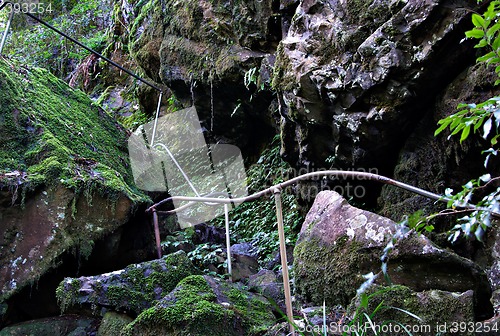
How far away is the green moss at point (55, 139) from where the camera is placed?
176 inches

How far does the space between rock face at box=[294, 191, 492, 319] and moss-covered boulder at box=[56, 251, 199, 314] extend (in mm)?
1129

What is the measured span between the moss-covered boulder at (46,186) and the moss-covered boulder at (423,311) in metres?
2.69

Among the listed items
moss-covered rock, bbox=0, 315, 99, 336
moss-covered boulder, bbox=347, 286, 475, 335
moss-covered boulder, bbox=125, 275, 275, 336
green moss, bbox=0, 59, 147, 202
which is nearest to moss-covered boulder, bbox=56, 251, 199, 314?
moss-covered rock, bbox=0, 315, 99, 336

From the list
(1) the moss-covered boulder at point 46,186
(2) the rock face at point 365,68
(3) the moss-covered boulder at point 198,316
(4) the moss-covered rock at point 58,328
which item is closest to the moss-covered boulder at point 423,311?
(3) the moss-covered boulder at point 198,316

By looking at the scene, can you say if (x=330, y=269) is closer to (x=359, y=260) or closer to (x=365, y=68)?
(x=359, y=260)

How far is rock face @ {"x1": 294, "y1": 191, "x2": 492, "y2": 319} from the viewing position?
10.3 ft

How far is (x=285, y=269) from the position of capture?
2.56m

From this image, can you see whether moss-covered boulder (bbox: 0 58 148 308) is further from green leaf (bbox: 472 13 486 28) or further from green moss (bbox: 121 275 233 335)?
green leaf (bbox: 472 13 486 28)

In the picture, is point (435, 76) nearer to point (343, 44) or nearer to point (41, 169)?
point (343, 44)

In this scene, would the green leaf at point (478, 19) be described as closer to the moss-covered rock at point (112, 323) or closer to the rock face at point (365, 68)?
the rock face at point (365, 68)

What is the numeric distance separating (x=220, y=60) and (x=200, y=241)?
8.23 ft

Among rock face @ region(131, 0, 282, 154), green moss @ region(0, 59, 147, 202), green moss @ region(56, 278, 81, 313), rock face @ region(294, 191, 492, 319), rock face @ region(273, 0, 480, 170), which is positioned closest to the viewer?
rock face @ region(294, 191, 492, 319)

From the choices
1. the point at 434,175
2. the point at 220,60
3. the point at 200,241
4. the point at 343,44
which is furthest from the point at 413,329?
the point at 220,60

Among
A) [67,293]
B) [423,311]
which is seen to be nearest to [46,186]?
[67,293]
